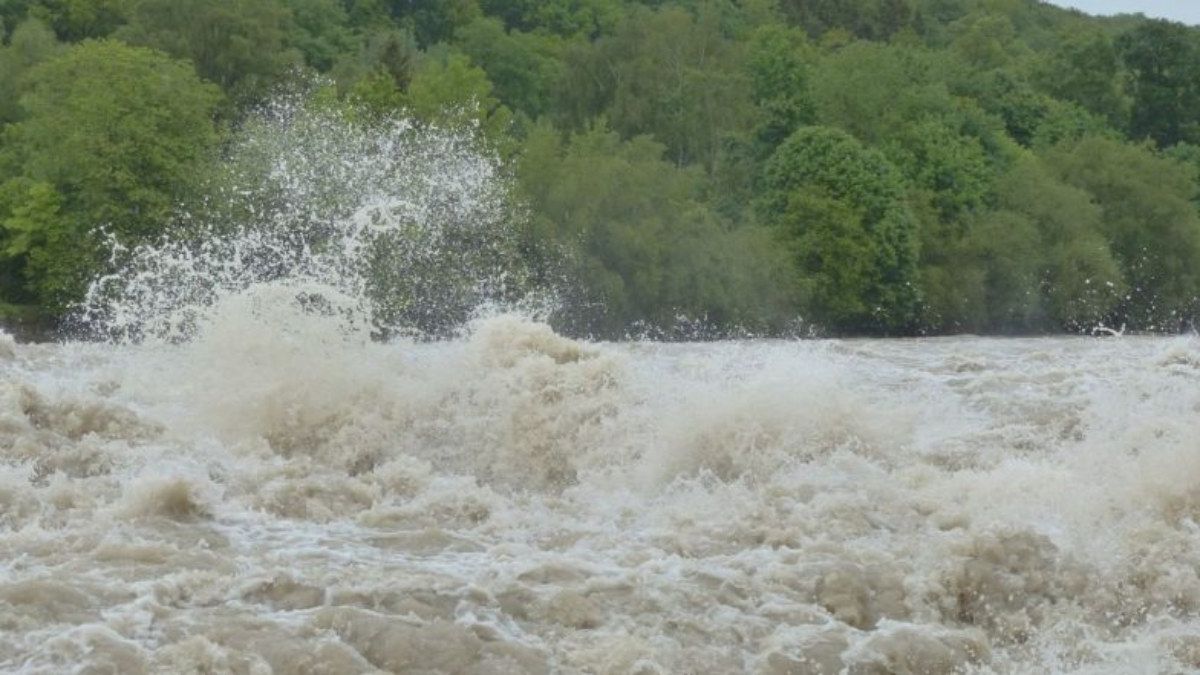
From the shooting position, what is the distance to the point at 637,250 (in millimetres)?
50750

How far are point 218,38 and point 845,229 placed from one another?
74.2 feet

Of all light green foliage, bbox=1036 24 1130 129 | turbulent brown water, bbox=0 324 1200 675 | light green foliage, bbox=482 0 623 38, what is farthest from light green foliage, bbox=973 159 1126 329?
light green foliage, bbox=482 0 623 38

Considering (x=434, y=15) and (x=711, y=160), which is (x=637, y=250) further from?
(x=434, y=15)

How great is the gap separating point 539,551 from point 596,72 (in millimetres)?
62650

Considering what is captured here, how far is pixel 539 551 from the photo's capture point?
42.0 ft

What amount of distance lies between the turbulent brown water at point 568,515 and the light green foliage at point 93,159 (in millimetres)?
24432

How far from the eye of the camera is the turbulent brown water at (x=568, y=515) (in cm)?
1092

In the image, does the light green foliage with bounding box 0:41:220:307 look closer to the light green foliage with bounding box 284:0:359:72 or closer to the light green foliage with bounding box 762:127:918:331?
the light green foliage with bounding box 762:127:918:331

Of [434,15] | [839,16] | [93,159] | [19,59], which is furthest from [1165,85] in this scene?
[93,159]

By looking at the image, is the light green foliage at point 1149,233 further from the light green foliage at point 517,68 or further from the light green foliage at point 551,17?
the light green foliage at point 551,17

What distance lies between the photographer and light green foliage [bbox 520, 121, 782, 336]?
49.1 m

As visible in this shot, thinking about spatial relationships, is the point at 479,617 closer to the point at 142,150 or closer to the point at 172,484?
the point at 172,484

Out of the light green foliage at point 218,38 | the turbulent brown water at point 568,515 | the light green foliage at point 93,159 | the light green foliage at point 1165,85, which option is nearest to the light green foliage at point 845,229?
the light green foliage at point 93,159

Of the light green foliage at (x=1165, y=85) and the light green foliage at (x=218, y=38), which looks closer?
the light green foliage at (x=218, y=38)
